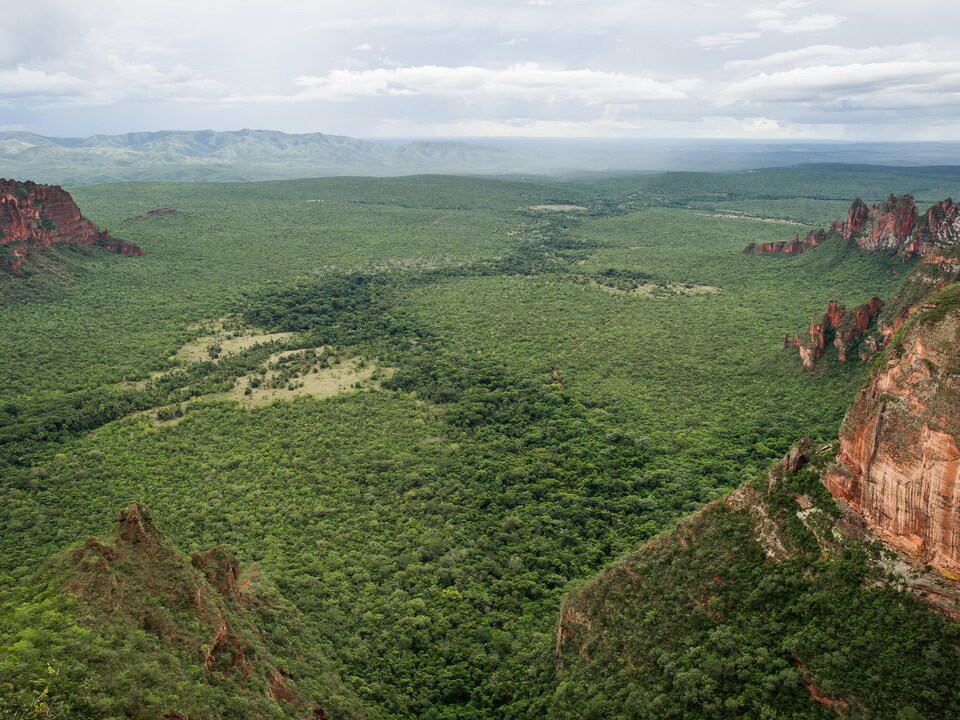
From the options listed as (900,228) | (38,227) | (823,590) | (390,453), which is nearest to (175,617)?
(823,590)

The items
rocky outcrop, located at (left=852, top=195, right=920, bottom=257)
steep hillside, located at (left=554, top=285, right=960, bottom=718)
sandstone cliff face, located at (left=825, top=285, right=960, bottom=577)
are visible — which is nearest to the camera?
steep hillside, located at (left=554, top=285, right=960, bottom=718)

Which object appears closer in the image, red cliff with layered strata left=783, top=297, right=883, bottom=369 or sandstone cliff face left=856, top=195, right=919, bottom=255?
red cliff with layered strata left=783, top=297, right=883, bottom=369

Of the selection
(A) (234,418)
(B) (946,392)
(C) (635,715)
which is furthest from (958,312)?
(A) (234,418)

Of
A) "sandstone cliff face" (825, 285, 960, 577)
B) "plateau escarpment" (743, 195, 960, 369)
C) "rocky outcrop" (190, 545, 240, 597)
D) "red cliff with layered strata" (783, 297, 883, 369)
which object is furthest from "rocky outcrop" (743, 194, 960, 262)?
"rocky outcrop" (190, 545, 240, 597)

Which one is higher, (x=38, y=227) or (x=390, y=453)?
(x=38, y=227)

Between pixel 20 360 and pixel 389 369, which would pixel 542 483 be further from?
pixel 20 360

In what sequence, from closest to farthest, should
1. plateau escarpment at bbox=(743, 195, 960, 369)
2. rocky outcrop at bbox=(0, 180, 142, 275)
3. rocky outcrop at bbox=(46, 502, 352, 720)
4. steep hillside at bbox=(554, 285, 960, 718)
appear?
steep hillside at bbox=(554, 285, 960, 718) < rocky outcrop at bbox=(46, 502, 352, 720) < plateau escarpment at bbox=(743, 195, 960, 369) < rocky outcrop at bbox=(0, 180, 142, 275)

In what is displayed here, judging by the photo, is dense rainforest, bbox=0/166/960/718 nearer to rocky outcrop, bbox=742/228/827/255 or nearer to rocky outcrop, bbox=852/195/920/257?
rocky outcrop, bbox=852/195/920/257

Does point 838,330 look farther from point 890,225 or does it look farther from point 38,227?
point 38,227
